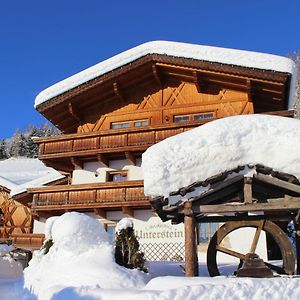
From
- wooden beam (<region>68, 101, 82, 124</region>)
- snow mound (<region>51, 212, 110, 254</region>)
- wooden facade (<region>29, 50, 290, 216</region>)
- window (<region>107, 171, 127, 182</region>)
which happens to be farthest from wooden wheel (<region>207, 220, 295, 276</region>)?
wooden beam (<region>68, 101, 82, 124</region>)

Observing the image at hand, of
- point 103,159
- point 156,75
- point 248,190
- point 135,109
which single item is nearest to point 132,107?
point 135,109

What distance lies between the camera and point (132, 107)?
67.8 feet

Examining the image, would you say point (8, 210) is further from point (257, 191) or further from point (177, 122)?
point (257, 191)

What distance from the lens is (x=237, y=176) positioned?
8.80 m

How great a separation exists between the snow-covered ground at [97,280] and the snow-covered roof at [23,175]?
39.0 feet

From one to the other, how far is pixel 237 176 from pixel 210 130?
1.07 metres

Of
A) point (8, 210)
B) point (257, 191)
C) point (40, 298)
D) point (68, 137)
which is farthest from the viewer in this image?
point (8, 210)

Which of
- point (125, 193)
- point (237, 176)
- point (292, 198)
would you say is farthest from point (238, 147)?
point (125, 193)

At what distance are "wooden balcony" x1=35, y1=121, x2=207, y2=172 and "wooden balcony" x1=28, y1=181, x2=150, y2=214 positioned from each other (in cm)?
153

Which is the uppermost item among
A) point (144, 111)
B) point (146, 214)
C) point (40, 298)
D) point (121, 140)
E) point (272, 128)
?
point (144, 111)

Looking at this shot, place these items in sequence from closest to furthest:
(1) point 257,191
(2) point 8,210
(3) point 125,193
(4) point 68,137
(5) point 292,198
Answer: (5) point 292,198 → (1) point 257,191 → (3) point 125,193 → (4) point 68,137 → (2) point 8,210

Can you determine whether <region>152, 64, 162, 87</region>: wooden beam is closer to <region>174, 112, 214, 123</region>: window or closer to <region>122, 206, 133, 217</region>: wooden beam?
<region>174, 112, 214, 123</region>: window

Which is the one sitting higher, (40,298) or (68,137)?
(68,137)

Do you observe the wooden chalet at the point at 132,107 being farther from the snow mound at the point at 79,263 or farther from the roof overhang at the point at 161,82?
the snow mound at the point at 79,263
